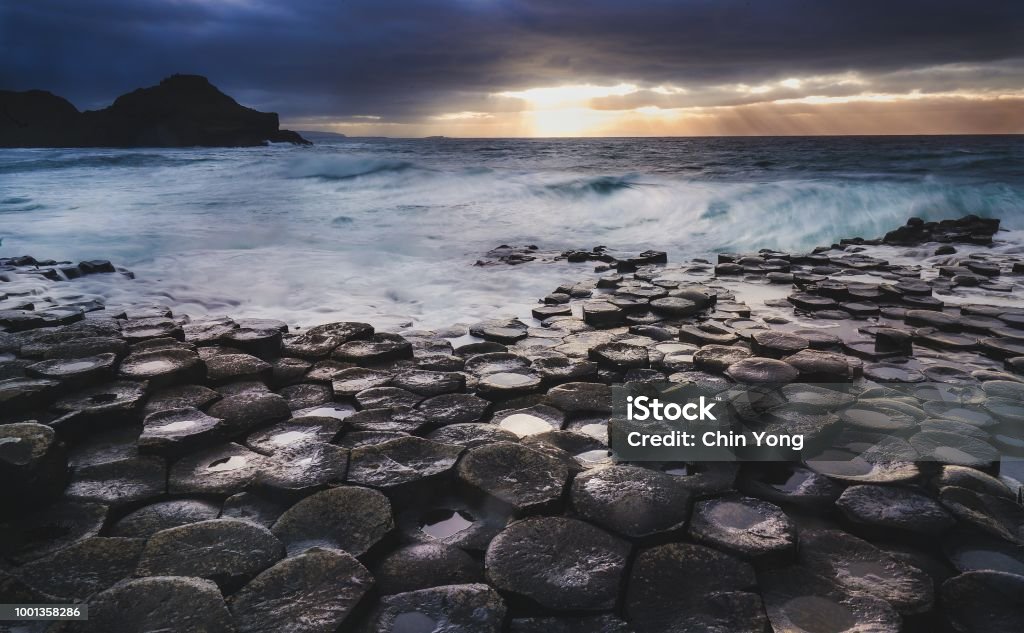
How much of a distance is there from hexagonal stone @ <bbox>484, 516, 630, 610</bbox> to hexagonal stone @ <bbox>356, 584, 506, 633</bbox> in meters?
0.09

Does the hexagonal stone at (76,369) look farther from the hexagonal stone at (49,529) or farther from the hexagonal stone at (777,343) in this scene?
the hexagonal stone at (777,343)

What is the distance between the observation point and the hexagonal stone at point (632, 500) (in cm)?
221

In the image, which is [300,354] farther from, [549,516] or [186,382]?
[549,516]

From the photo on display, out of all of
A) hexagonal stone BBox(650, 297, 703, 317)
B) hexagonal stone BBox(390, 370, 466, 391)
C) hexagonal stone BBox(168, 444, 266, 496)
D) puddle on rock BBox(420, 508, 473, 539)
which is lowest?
puddle on rock BBox(420, 508, 473, 539)

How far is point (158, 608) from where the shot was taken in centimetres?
172

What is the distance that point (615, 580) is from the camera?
194 centimetres

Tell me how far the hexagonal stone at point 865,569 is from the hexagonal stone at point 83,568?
2.44m

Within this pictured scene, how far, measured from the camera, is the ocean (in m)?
6.80

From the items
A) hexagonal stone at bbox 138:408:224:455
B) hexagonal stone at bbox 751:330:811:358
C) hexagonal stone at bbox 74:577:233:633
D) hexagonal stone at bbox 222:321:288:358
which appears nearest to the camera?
hexagonal stone at bbox 74:577:233:633

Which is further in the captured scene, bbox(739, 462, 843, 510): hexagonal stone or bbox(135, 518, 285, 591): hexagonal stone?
bbox(739, 462, 843, 510): hexagonal stone

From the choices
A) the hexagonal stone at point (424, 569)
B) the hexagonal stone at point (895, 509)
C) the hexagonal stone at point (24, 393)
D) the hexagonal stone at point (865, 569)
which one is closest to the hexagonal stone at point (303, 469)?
the hexagonal stone at point (424, 569)

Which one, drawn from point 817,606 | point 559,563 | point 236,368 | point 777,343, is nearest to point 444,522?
point 559,563

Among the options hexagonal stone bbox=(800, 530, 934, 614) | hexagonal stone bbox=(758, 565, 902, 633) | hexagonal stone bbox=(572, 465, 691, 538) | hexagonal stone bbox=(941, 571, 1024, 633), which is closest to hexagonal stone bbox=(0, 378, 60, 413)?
hexagonal stone bbox=(572, 465, 691, 538)

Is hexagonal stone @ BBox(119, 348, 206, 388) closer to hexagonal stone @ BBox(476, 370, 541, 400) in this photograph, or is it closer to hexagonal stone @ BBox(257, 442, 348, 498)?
hexagonal stone @ BBox(257, 442, 348, 498)
